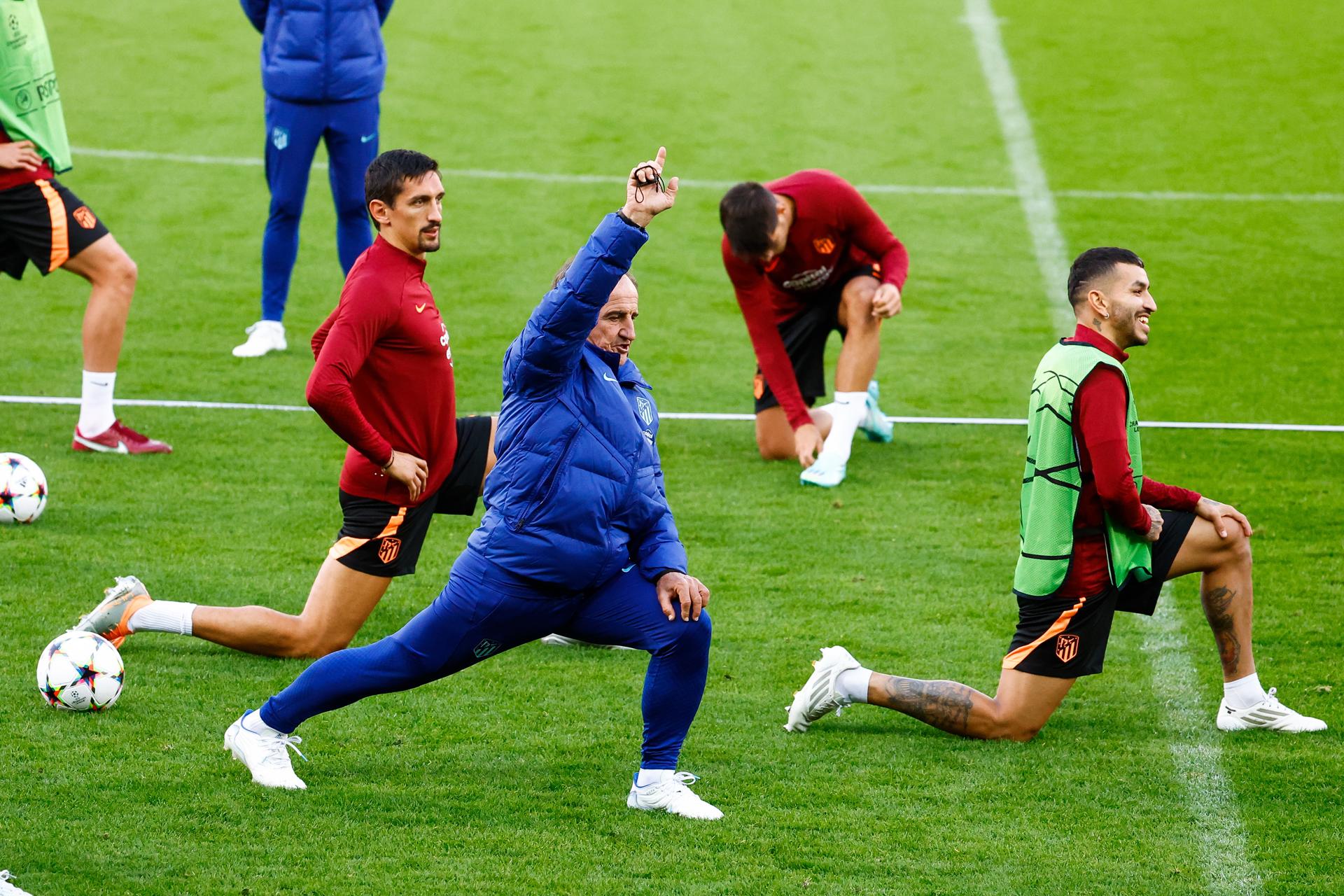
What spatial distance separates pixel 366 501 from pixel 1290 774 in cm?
332

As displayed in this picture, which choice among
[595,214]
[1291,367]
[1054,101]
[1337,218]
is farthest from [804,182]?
[1054,101]

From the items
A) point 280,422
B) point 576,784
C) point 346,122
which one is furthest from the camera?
point 346,122

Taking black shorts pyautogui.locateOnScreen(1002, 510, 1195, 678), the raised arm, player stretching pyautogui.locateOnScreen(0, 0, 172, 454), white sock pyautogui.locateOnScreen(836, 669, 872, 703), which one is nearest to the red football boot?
player stretching pyautogui.locateOnScreen(0, 0, 172, 454)

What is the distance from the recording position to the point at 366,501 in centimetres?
593

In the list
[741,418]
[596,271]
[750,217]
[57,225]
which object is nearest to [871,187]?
[741,418]

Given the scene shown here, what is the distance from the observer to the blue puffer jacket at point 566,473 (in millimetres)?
4617

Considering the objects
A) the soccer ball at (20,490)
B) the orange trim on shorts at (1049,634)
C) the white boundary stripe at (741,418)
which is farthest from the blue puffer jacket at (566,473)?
the white boundary stripe at (741,418)

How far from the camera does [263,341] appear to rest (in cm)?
1047

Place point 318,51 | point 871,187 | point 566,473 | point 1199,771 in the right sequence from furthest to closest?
point 871,187, point 318,51, point 1199,771, point 566,473

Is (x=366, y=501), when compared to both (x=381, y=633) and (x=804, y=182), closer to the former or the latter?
(x=381, y=633)

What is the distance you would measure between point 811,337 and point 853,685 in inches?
151

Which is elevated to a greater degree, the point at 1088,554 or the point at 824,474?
the point at 1088,554

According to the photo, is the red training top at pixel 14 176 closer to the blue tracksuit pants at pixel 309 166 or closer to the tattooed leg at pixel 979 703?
the blue tracksuit pants at pixel 309 166

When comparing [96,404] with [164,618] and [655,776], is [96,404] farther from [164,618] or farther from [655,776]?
[655,776]
